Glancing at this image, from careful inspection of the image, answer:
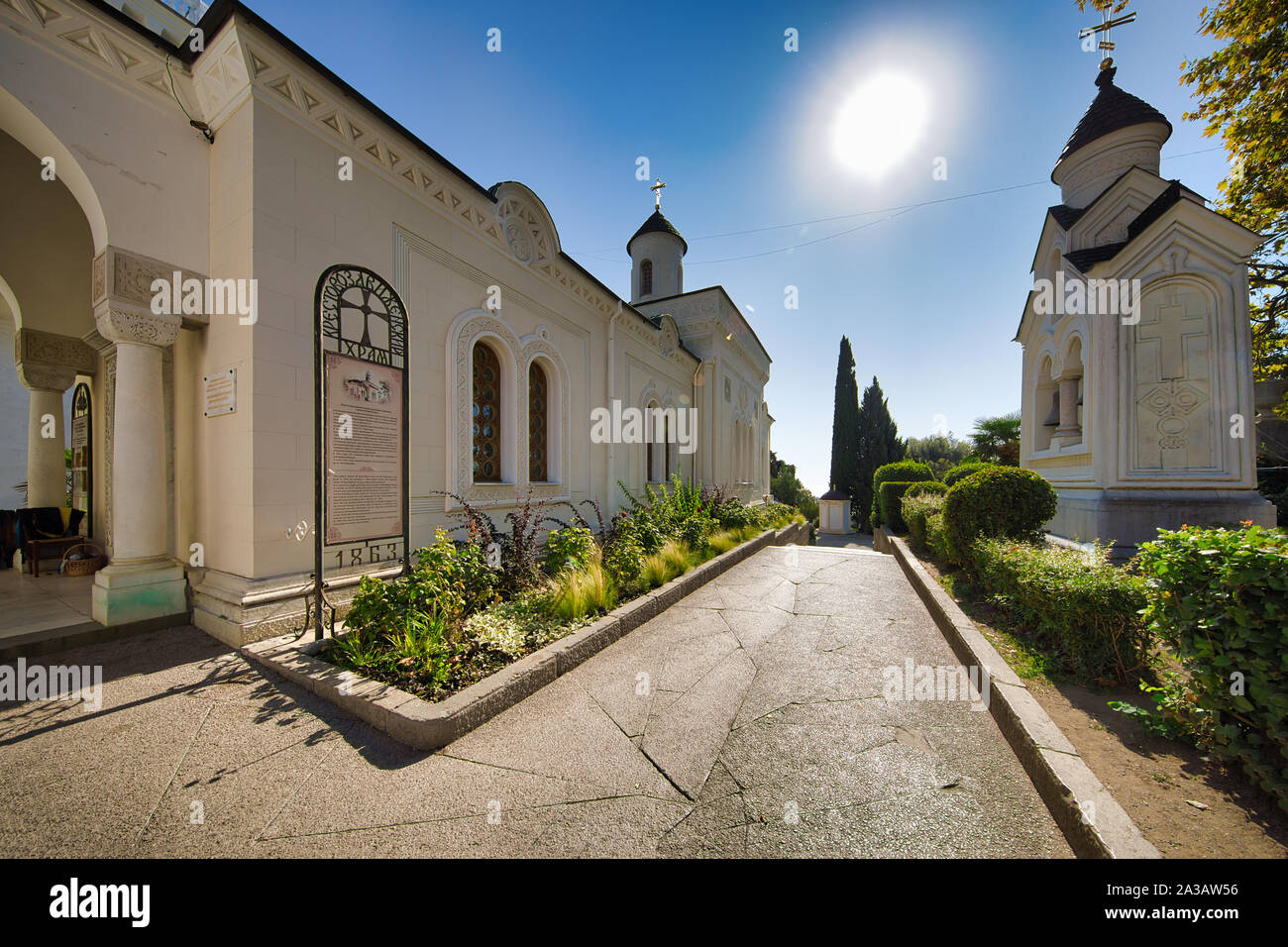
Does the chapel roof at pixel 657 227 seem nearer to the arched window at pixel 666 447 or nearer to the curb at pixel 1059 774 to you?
the arched window at pixel 666 447

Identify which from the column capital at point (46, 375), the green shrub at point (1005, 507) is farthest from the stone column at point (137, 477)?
the green shrub at point (1005, 507)

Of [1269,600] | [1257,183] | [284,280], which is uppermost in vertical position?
[1257,183]

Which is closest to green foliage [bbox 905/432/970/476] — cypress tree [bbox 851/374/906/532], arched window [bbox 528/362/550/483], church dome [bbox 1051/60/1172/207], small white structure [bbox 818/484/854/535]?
cypress tree [bbox 851/374/906/532]

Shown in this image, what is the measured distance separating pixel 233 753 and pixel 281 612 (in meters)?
2.08

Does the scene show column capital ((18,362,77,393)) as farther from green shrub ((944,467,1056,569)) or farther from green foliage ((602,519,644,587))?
green shrub ((944,467,1056,569))

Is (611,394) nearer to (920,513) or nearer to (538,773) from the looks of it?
(920,513)

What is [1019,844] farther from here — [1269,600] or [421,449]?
[421,449]

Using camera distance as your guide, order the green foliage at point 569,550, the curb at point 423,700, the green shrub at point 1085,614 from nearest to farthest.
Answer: the curb at point 423,700 < the green shrub at point 1085,614 < the green foliage at point 569,550

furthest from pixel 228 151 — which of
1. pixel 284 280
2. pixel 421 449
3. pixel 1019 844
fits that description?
pixel 1019 844

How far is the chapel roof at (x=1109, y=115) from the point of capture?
10188 mm

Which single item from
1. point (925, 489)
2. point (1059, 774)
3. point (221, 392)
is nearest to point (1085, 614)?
point (1059, 774)

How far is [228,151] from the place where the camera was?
4742 mm
